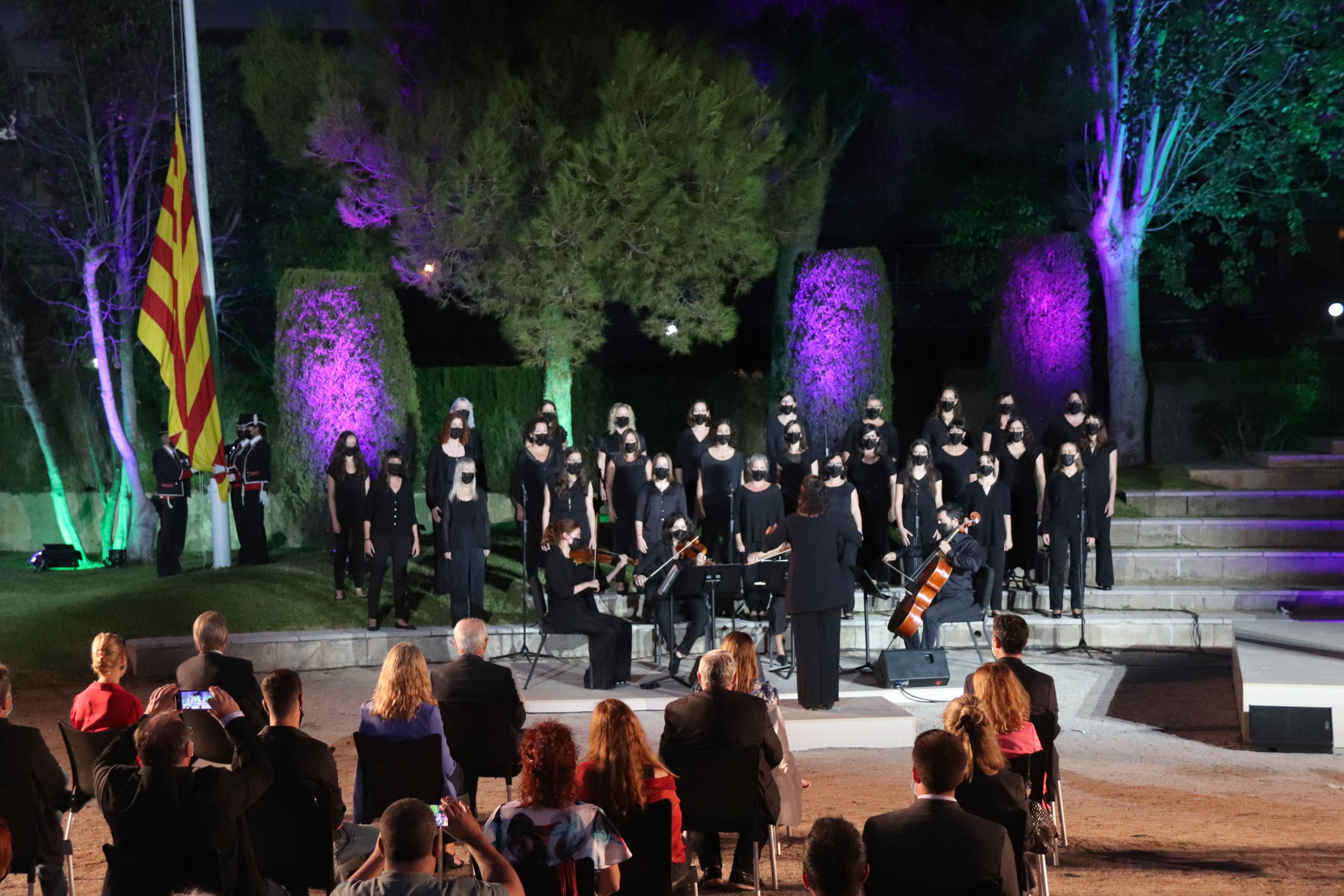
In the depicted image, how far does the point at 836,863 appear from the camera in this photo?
3.81 meters

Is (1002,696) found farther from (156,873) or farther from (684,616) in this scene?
(684,616)

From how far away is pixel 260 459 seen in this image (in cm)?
1580

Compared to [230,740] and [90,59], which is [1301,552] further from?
[90,59]

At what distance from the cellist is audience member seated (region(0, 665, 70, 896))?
7.41 metres

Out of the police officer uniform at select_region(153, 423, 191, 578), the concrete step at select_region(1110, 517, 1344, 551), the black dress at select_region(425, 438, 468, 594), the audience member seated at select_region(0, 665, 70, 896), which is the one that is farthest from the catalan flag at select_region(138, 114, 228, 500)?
the concrete step at select_region(1110, 517, 1344, 551)

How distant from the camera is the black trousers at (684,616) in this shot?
457 inches

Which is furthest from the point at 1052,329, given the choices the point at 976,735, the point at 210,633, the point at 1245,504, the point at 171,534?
the point at 210,633

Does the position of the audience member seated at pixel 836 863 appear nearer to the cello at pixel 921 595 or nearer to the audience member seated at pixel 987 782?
the audience member seated at pixel 987 782

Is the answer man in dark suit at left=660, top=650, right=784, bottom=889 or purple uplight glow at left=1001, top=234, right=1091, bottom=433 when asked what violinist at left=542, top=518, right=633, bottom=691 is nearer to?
man in dark suit at left=660, top=650, right=784, bottom=889

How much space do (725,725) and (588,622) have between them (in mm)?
4922

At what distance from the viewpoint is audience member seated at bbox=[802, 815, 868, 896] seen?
12.5 feet

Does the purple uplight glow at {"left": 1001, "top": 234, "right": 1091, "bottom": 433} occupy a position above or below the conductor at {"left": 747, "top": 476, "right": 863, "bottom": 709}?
above

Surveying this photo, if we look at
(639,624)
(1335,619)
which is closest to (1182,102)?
(1335,619)

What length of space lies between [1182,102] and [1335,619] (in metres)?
7.82
